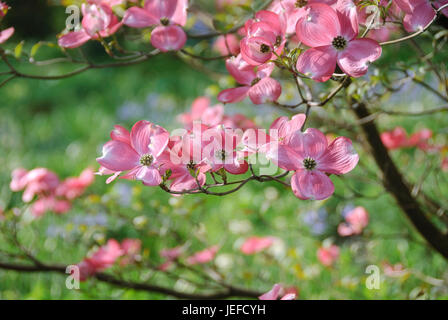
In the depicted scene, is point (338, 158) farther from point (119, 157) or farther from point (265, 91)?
point (119, 157)

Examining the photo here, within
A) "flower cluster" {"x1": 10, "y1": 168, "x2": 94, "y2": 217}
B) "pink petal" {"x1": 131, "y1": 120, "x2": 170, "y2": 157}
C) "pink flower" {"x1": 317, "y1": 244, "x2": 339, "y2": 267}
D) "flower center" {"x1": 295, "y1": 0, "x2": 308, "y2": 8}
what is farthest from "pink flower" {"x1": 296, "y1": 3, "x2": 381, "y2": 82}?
"pink flower" {"x1": 317, "y1": 244, "x2": 339, "y2": 267}

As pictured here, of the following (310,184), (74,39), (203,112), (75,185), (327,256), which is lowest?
(327,256)

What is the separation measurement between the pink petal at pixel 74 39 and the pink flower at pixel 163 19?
10 cm

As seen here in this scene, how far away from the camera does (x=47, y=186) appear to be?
4.71ft

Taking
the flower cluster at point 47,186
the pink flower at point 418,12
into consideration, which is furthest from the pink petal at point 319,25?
the flower cluster at point 47,186

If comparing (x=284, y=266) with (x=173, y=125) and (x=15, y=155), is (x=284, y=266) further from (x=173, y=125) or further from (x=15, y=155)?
(x=15, y=155)

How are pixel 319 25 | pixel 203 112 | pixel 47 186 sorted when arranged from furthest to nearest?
pixel 47 186
pixel 203 112
pixel 319 25

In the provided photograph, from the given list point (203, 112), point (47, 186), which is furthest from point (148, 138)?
point (47, 186)

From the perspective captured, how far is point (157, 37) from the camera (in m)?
0.74

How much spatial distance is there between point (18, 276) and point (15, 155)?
140cm

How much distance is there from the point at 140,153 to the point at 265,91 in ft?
0.69

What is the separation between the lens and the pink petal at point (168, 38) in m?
0.74

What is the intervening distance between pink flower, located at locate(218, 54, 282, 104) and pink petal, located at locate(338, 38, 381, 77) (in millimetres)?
107
